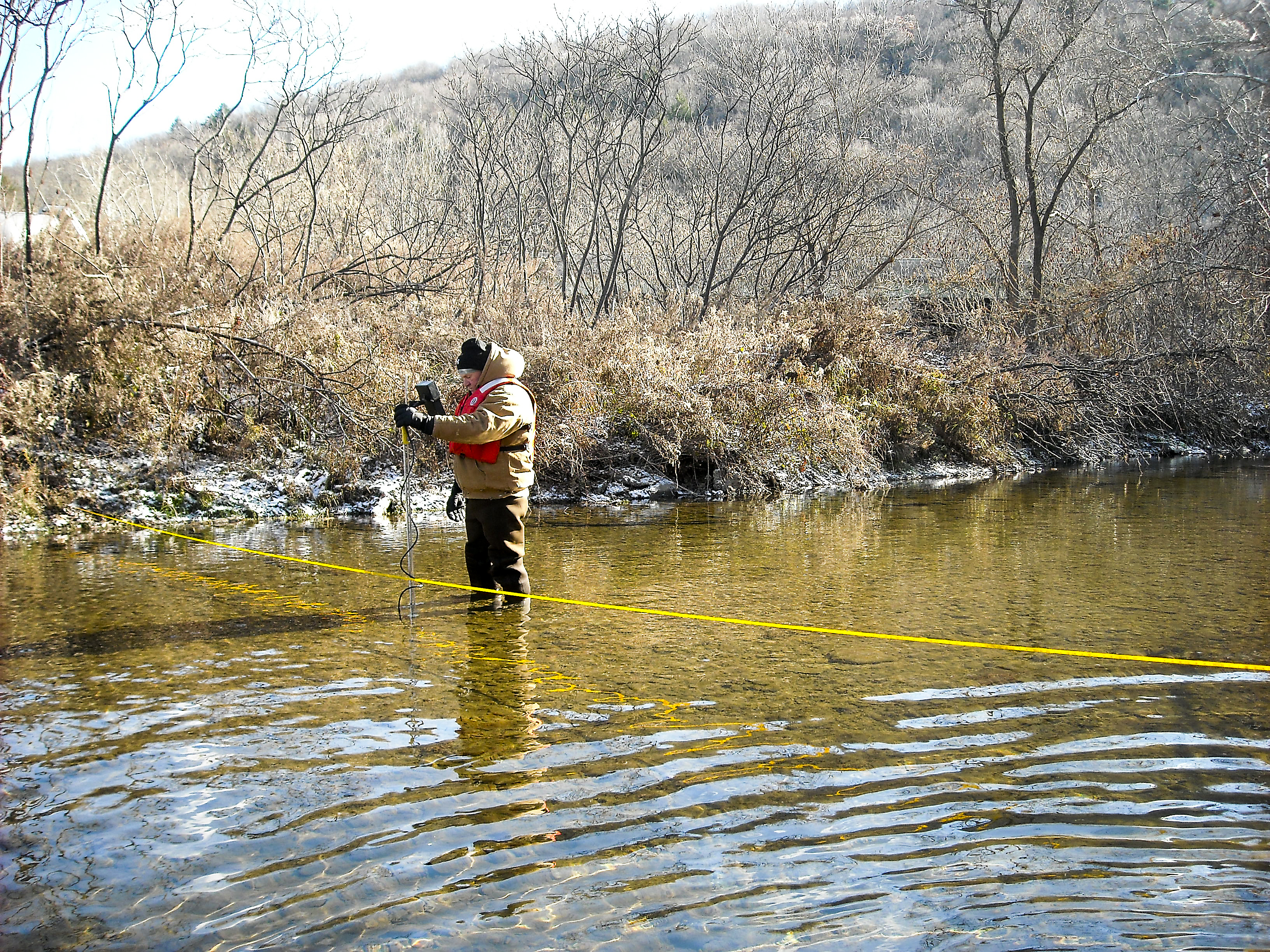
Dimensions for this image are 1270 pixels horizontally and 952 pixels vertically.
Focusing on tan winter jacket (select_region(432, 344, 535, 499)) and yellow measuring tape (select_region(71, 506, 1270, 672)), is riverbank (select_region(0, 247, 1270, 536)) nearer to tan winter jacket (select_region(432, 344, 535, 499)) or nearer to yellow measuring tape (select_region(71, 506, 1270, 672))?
yellow measuring tape (select_region(71, 506, 1270, 672))

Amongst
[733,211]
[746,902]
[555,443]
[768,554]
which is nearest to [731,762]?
[746,902]

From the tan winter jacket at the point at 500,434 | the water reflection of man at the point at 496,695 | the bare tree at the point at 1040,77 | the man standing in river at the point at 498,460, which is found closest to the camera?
the water reflection of man at the point at 496,695

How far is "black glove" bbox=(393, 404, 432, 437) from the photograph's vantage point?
6559 mm

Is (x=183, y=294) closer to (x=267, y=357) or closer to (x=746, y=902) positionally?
(x=267, y=357)

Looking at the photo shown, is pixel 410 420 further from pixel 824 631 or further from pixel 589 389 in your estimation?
pixel 589 389

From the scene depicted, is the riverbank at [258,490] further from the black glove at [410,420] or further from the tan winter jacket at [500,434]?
the black glove at [410,420]

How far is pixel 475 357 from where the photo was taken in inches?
289

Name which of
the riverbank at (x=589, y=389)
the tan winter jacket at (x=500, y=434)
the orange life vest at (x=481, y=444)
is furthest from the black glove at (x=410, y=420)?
the riverbank at (x=589, y=389)

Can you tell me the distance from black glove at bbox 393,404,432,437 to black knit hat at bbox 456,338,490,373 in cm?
76

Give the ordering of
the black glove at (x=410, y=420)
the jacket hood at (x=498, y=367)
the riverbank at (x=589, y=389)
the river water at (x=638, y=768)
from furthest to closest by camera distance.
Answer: the riverbank at (x=589, y=389) → the jacket hood at (x=498, y=367) → the black glove at (x=410, y=420) → the river water at (x=638, y=768)

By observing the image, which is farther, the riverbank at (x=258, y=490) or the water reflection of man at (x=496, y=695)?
the riverbank at (x=258, y=490)

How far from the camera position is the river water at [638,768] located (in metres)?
3.04

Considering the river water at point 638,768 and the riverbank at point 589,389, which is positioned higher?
the riverbank at point 589,389

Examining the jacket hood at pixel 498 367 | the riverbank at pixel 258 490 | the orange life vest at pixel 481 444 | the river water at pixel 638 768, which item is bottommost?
the river water at pixel 638 768
